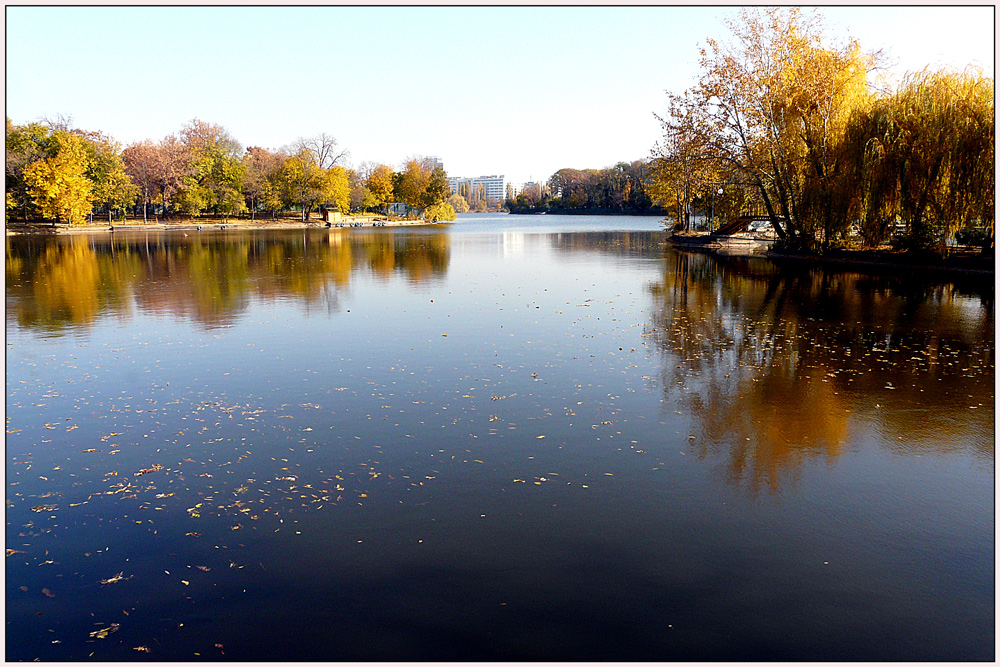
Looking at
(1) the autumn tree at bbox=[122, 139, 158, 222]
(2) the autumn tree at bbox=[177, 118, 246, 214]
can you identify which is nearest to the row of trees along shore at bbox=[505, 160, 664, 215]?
(2) the autumn tree at bbox=[177, 118, 246, 214]

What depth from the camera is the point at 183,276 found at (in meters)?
25.0

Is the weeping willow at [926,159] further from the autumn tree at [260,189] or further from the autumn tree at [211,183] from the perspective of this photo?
the autumn tree at [260,189]

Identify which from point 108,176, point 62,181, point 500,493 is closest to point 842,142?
point 500,493

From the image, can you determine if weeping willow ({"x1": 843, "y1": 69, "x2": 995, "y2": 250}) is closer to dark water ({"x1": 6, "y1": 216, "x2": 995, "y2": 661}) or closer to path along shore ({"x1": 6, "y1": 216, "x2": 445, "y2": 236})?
dark water ({"x1": 6, "y1": 216, "x2": 995, "y2": 661})

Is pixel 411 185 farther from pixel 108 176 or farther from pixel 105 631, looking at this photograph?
pixel 105 631

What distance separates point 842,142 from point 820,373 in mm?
22439

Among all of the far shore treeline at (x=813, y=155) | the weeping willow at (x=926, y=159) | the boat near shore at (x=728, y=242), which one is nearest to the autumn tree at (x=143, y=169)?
the far shore treeline at (x=813, y=155)

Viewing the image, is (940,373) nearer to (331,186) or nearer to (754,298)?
(754,298)

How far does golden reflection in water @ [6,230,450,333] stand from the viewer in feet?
57.0

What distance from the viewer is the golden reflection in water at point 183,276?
1738cm

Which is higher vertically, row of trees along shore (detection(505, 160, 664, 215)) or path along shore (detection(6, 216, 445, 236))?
row of trees along shore (detection(505, 160, 664, 215))

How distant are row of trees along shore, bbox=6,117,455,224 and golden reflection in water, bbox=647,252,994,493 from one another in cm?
6150

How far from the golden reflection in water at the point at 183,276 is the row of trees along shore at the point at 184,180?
22.8 m

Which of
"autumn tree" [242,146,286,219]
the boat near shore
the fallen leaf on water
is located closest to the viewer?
the fallen leaf on water
